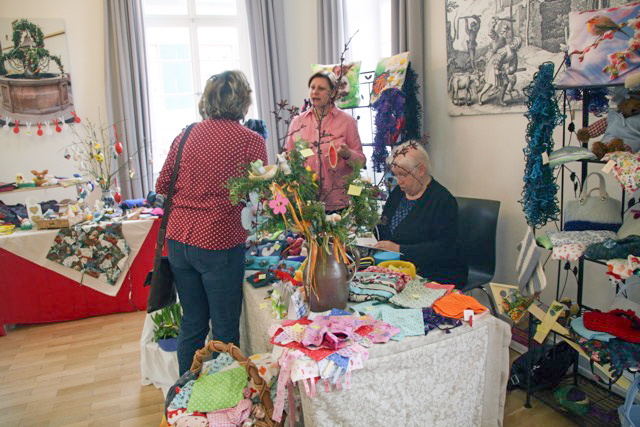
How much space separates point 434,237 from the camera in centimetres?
221

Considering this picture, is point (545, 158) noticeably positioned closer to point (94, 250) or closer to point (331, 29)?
point (94, 250)

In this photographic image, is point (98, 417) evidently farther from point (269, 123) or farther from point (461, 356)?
point (269, 123)

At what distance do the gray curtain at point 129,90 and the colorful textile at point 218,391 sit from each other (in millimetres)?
3427

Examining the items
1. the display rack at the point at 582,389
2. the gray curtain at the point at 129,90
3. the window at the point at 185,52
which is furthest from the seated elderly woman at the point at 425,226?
the window at the point at 185,52

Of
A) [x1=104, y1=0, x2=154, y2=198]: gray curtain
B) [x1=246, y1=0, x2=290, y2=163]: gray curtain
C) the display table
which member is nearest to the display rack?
the display table

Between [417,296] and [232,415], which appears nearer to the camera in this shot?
[232,415]

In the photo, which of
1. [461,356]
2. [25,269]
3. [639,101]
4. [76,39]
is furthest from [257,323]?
[76,39]

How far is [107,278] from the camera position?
11.0 ft

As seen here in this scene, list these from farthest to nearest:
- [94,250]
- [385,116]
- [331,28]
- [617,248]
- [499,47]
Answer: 1. [331,28]
2. [94,250]
3. [385,116]
4. [499,47]
5. [617,248]

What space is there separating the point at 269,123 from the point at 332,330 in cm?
381

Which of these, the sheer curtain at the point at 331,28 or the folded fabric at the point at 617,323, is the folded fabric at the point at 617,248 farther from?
the sheer curtain at the point at 331,28

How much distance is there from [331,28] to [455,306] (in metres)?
3.45

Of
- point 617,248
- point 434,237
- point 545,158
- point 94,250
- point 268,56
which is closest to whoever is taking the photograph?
point 617,248

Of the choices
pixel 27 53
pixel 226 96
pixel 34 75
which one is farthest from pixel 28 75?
pixel 226 96
